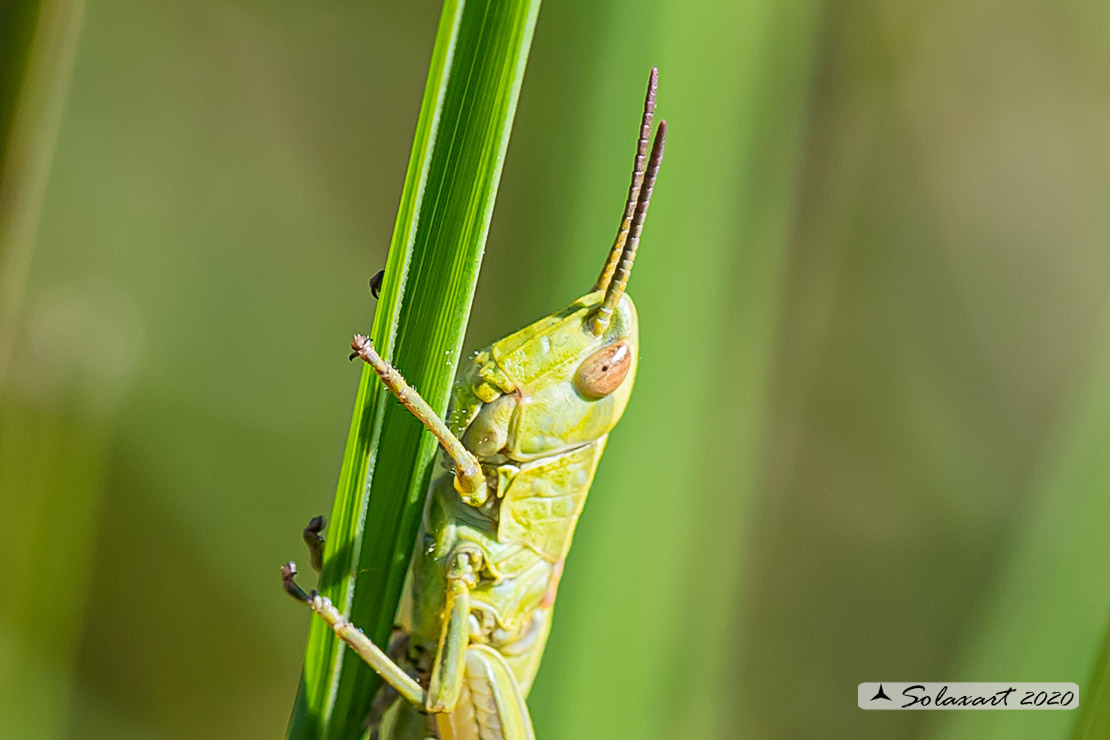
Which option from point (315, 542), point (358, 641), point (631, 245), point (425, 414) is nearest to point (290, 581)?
point (315, 542)

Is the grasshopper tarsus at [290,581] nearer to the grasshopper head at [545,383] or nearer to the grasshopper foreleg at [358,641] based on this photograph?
the grasshopper foreleg at [358,641]

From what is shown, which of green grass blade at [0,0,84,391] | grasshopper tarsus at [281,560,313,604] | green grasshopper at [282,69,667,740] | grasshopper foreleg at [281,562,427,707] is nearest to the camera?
green grass blade at [0,0,84,391]

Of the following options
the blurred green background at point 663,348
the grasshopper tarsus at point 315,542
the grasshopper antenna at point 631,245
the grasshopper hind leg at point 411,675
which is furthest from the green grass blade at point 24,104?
the grasshopper hind leg at point 411,675

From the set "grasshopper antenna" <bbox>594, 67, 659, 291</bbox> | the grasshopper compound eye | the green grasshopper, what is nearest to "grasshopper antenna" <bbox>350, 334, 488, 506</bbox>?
the green grasshopper

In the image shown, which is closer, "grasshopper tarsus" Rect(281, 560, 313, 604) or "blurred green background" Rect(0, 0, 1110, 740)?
"grasshopper tarsus" Rect(281, 560, 313, 604)

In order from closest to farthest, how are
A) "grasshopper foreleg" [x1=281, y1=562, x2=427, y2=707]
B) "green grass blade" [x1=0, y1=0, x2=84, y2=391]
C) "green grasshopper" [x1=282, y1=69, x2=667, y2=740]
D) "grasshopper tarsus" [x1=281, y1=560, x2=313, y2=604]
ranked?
1. "green grass blade" [x1=0, y1=0, x2=84, y2=391]
2. "grasshopper foreleg" [x1=281, y1=562, x2=427, y2=707]
3. "grasshopper tarsus" [x1=281, y1=560, x2=313, y2=604]
4. "green grasshopper" [x1=282, y1=69, x2=667, y2=740]

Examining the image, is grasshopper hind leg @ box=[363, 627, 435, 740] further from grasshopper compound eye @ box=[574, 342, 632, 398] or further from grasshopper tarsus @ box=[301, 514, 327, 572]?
grasshopper compound eye @ box=[574, 342, 632, 398]

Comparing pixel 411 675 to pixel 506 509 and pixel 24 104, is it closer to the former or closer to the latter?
pixel 506 509
